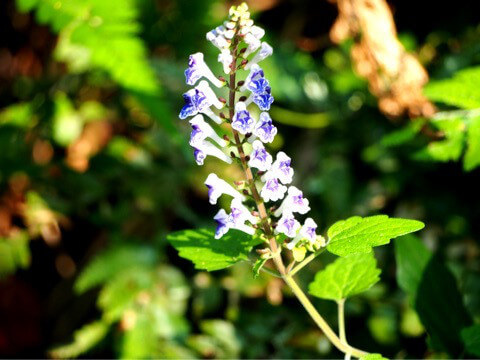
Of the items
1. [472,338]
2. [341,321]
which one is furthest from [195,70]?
[472,338]

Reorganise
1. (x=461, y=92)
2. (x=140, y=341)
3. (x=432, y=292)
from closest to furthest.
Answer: (x=432, y=292)
(x=461, y=92)
(x=140, y=341)

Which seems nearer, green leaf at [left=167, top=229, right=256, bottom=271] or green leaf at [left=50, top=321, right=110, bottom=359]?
green leaf at [left=167, top=229, right=256, bottom=271]

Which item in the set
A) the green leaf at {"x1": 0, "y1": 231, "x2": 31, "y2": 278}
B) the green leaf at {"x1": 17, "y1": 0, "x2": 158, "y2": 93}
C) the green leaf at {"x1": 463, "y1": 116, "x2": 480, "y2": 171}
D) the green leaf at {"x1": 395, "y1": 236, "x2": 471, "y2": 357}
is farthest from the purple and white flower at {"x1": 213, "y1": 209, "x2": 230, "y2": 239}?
the green leaf at {"x1": 0, "y1": 231, "x2": 31, "y2": 278}

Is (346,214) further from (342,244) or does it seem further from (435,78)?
(342,244)

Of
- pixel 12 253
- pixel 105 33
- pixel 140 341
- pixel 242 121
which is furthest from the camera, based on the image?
pixel 12 253

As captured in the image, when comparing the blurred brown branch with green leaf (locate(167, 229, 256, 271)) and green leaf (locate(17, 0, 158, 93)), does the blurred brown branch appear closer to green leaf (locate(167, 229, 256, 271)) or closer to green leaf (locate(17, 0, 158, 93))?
green leaf (locate(17, 0, 158, 93))

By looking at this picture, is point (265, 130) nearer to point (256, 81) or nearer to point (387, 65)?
point (256, 81)
